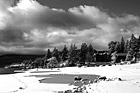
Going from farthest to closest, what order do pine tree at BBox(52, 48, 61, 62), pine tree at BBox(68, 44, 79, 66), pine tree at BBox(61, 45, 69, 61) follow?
1. pine tree at BBox(52, 48, 61, 62)
2. pine tree at BBox(61, 45, 69, 61)
3. pine tree at BBox(68, 44, 79, 66)

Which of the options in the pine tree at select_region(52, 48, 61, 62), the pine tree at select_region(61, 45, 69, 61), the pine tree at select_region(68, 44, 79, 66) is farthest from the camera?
the pine tree at select_region(52, 48, 61, 62)

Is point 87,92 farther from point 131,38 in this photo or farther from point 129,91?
point 131,38

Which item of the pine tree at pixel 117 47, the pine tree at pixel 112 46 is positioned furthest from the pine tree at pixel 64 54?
the pine tree at pixel 117 47

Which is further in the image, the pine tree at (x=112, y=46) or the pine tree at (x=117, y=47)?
the pine tree at (x=112, y=46)

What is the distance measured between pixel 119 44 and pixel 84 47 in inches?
815

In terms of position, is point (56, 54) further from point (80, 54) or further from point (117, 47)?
point (117, 47)

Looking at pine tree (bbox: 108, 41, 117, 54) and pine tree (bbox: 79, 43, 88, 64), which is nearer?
pine tree (bbox: 79, 43, 88, 64)

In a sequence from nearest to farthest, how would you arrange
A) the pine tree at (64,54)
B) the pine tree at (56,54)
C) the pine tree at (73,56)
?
the pine tree at (73,56), the pine tree at (64,54), the pine tree at (56,54)

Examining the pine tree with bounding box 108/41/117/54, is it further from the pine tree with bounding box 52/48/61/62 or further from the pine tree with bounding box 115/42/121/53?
the pine tree with bounding box 52/48/61/62

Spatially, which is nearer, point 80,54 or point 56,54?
point 80,54

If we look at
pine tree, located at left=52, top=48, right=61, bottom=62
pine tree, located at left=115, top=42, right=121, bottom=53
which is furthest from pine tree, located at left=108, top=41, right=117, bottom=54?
pine tree, located at left=52, top=48, right=61, bottom=62

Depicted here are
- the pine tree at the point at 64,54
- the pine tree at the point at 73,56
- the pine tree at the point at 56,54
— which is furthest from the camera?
the pine tree at the point at 56,54

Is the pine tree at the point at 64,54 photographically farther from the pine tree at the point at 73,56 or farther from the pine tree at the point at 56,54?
the pine tree at the point at 73,56

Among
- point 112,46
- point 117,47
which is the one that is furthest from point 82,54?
point 117,47
